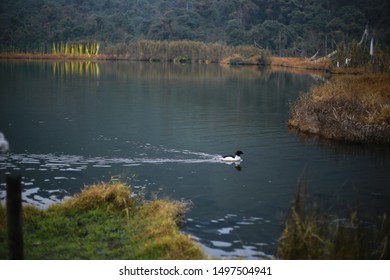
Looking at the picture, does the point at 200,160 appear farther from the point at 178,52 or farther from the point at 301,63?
the point at 178,52

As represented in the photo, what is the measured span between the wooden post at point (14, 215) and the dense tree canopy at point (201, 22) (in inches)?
2508

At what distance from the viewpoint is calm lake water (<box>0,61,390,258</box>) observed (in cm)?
1312

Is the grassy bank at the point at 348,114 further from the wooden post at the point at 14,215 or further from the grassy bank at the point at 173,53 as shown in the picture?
the grassy bank at the point at 173,53

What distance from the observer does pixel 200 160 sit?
18641mm

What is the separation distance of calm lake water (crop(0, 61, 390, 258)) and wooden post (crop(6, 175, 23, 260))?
374 cm

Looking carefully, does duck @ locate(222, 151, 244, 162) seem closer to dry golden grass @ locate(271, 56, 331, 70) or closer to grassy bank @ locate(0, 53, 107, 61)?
dry golden grass @ locate(271, 56, 331, 70)

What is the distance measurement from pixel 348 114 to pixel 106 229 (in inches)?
579

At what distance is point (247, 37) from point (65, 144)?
293 feet

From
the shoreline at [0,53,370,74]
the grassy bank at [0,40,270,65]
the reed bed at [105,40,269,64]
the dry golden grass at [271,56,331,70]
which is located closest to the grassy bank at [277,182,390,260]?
the shoreline at [0,53,370,74]

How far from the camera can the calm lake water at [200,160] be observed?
Result: 13.1 metres

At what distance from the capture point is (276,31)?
4139 inches

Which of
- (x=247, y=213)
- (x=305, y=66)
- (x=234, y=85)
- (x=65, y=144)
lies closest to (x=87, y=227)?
(x=247, y=213)

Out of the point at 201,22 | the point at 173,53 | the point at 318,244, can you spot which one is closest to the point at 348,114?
the point at 318,244
